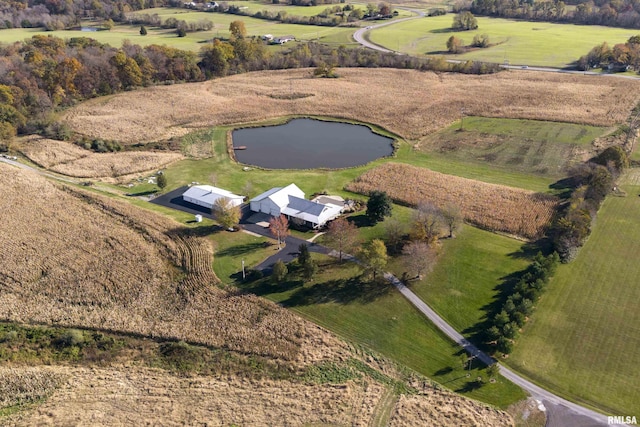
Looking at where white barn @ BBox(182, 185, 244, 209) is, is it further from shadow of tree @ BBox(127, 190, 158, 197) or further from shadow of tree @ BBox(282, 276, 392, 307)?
shadow of tree @ BBox(282, 276, 392, 307)

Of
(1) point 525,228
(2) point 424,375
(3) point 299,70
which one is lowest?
(2) point 424,375

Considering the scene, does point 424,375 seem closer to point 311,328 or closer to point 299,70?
point 311,328

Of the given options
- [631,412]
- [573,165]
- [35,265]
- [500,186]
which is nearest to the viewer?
[631,412]

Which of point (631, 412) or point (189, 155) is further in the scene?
point (189, 155)

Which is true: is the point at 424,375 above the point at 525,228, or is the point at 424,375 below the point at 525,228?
below

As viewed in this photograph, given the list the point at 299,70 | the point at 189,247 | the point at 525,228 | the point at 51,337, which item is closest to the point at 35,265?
the point at 51,337

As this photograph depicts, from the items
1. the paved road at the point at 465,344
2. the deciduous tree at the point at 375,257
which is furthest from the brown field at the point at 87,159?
the deciduous tree at the point at 375,257

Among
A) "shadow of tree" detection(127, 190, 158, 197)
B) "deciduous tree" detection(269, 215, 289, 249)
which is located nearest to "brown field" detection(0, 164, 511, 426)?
"shadow of tree" detection(127, 190, 158, 197)

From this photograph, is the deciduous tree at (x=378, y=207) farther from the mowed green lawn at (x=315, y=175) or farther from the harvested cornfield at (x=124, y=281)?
the harvested cornfield at (x=124, y=281)
